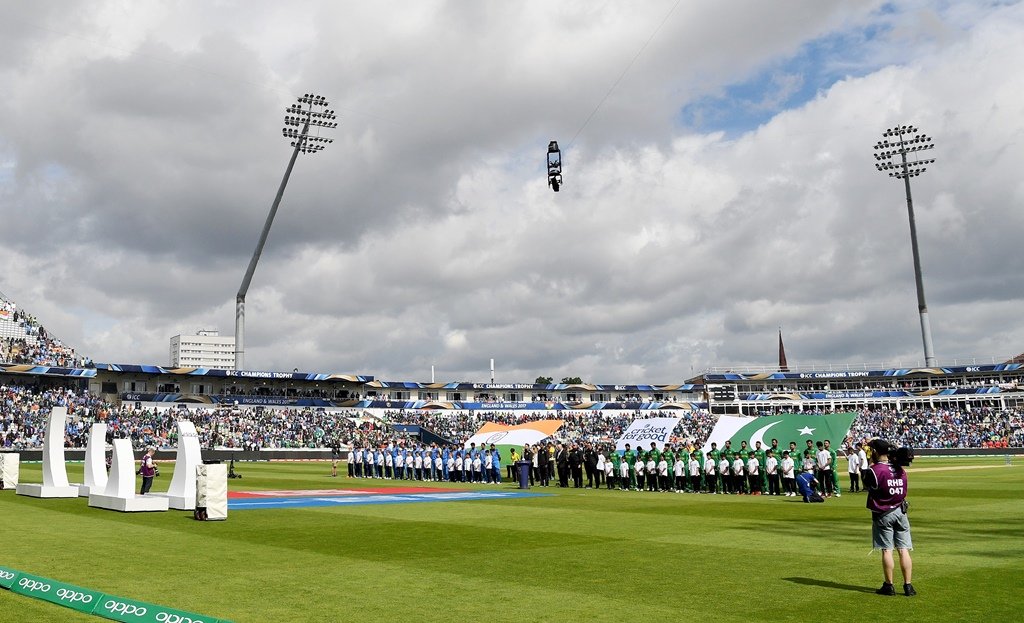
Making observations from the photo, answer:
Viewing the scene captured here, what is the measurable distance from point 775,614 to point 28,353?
75205mm

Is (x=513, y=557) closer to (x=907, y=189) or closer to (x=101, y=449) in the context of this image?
(x=101, y=449)

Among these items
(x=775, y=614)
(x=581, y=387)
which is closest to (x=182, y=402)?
(x=581, y=387)

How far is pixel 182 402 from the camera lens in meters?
78.7

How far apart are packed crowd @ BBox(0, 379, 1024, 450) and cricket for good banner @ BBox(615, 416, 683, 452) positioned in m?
14.7

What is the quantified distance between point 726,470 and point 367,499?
11.8m

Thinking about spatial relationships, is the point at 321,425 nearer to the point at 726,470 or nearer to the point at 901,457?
the point at 726,470

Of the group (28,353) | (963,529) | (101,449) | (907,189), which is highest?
(907,189)

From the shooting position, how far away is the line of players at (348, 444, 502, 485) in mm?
33469

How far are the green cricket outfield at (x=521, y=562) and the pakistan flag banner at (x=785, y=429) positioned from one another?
11612 millimetres

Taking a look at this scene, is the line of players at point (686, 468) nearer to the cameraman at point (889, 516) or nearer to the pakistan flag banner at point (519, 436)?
the pakistan flag banner at point (519, 436)

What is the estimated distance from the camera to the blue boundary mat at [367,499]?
2173 cm

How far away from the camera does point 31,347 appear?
70.4 metres

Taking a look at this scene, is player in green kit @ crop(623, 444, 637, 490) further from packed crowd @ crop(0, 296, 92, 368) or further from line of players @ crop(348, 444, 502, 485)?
packed crowd @ crop(0, 296, 92, 368)

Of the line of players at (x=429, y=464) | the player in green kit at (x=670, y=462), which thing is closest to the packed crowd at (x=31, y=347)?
the line of players at (x=429, y=464)
